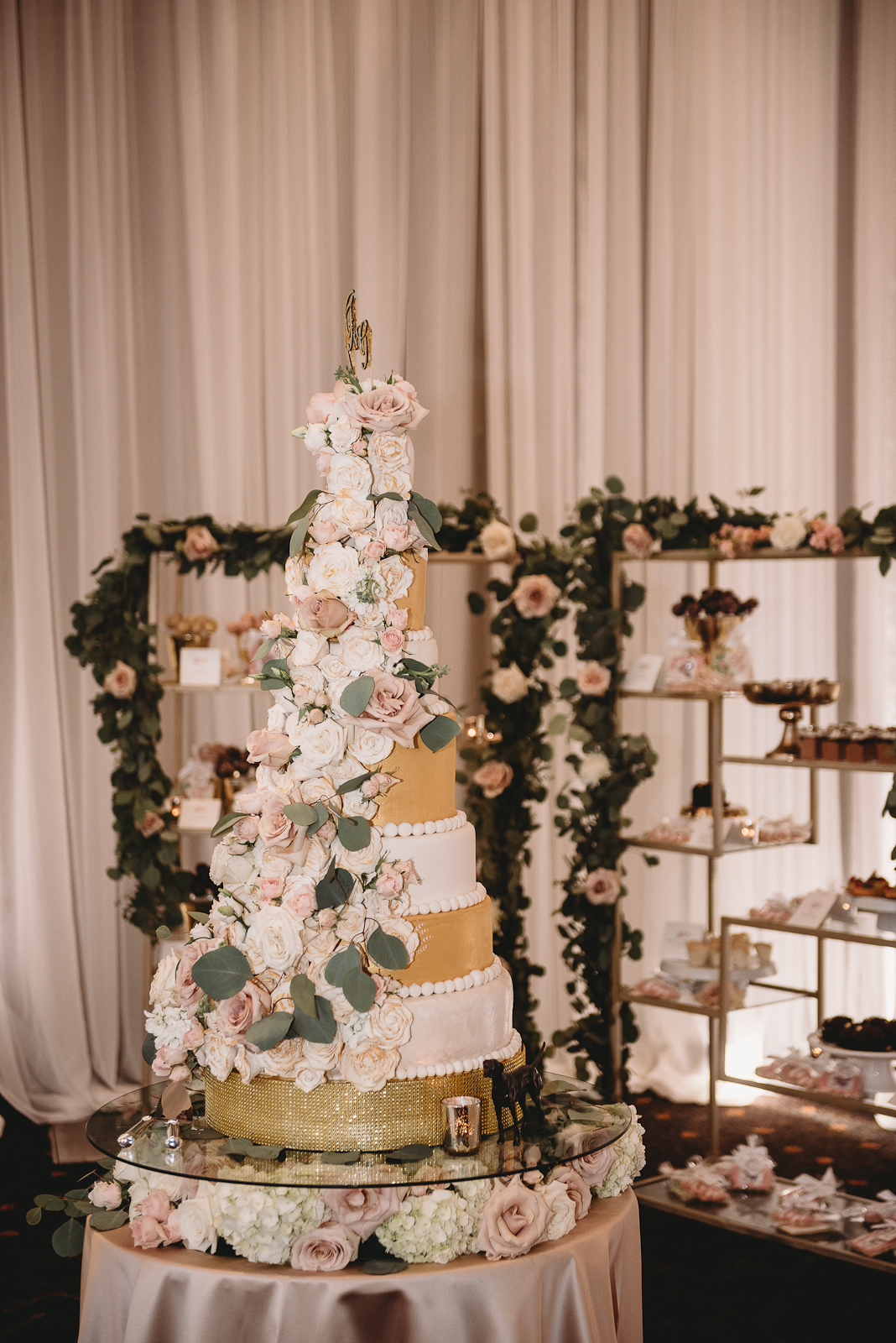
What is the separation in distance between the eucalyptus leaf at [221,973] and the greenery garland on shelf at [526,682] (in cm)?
228

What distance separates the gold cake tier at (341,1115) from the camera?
209 centimetres

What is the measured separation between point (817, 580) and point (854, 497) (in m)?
0.37

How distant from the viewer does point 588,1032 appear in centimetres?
434

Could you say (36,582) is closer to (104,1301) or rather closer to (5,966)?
(5,966)

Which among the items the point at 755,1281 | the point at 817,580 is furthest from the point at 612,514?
the point at 755,1281

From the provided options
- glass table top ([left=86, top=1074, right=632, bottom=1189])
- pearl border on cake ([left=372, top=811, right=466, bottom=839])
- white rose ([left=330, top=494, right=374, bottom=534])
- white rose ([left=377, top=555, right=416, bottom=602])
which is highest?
white rose ([left=330, top=494, right=374, bottom=534])

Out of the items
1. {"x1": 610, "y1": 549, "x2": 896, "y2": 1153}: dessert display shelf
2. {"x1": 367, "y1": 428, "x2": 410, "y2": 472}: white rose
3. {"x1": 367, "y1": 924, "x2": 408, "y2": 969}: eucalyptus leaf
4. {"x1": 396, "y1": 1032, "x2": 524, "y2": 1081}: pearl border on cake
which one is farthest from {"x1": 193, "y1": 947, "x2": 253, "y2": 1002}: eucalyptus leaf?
{"x1": 610, "y1": 549, "x2": 896, "y2": 1153}: dessert display shelf

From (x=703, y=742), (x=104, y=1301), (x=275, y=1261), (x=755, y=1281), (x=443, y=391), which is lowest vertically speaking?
(x=755, y=1281)

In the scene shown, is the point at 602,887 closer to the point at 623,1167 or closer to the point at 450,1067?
the point at 623,1167

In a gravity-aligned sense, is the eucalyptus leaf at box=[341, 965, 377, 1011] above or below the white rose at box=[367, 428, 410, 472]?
below

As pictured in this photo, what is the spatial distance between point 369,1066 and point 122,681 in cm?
248

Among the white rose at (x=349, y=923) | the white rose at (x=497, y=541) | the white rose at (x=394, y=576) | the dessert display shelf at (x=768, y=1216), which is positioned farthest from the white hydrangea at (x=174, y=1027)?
the white rose at (x=497, y=541)

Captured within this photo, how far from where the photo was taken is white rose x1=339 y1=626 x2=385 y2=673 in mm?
2215

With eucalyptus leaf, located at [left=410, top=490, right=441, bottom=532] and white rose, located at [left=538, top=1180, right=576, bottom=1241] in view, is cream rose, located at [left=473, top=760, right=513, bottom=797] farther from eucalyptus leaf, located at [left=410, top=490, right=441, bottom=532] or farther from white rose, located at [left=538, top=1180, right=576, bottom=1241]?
white rose, located at [left=538, top=1180, right=576, bottom=1241]
